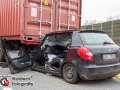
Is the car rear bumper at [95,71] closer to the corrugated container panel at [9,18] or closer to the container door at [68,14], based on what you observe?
the corrugated container panel at [9,18]

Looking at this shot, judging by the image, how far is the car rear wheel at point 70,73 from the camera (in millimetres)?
4844

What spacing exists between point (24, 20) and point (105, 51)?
11.3 feet

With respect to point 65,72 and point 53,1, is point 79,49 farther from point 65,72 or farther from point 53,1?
point 53,1

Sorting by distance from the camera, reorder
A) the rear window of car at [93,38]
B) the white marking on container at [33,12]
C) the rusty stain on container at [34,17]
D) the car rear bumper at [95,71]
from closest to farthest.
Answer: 1. the car rear bumper at [95,71]
2. the rear window of car at [93,38]
3. the rusty stain on container at [34,17]
4. the white marking on container at [33,12]

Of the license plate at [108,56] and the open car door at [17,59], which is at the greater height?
the license plate at [108,56]

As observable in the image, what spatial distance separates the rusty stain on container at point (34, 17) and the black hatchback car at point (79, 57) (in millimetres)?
885

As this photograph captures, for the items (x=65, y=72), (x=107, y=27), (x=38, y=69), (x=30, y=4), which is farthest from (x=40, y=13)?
(x=107, y=27)

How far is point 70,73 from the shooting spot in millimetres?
5035

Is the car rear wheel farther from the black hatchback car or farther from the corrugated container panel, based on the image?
the corrugated container panel

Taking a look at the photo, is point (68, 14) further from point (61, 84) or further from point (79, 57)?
point (61, 84)

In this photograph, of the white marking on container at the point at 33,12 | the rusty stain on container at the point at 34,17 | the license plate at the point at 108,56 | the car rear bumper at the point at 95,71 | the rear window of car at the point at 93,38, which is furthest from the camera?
the white marking on container at the point at 33,12

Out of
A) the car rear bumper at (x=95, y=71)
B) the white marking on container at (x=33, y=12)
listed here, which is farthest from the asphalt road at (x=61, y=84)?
the white marking on container at (x=33, y=12)

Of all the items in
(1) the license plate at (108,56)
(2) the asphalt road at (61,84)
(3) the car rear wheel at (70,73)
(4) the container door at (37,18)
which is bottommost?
(2) the asphalt road at (61,84)

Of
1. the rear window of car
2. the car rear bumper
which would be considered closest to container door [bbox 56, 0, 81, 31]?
the rear window of car
